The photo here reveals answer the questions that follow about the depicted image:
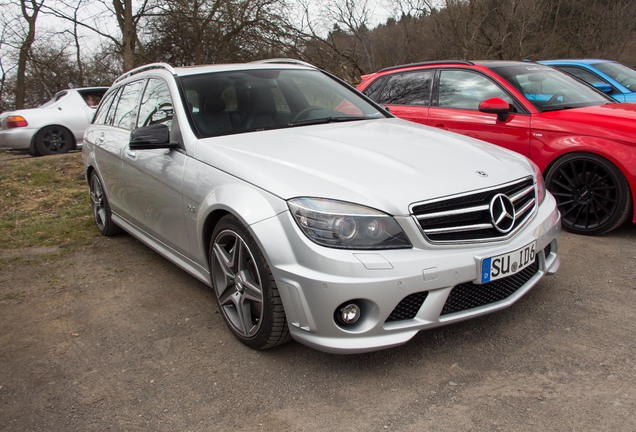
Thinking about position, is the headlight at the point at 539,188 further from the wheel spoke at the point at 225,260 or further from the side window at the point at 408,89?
the side window at the point at 408,89

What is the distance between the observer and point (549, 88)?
17.9ft

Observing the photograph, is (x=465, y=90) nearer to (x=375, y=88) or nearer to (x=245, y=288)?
(x=375, y=88)

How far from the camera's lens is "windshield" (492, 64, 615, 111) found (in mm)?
5168

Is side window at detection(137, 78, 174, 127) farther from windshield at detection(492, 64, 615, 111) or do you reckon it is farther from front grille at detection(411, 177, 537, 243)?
windshield at detection(492, 64, 615, 111)

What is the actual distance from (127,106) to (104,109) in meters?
0.87

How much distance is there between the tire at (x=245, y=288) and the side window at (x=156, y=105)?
114 cm

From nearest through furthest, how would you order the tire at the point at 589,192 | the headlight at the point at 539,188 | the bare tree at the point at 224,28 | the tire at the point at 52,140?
the headlight at the point at 539,188 < the tire at the point at 589,192 < the tire at the point at 52,140 < the bare tree at the point at 224,28

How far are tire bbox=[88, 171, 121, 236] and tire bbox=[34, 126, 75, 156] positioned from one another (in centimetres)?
564

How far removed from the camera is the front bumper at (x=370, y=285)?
97.0 inches

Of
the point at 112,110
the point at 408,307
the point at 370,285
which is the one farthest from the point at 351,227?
the point at 112,110

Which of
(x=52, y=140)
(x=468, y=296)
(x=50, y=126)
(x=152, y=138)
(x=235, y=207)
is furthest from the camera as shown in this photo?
(x=52, y=140)

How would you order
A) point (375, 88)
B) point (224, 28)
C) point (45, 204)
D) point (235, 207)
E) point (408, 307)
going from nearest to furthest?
point (408, 307) → point (235, 207) → point (375, 88) → point (45, 204) → point (224, 28)

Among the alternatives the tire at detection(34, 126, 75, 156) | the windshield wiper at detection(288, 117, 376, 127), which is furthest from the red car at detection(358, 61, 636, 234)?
the tire at detection(34, 126, 75, 156)

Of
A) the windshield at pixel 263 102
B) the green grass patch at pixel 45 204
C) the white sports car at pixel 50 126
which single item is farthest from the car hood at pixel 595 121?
the white sports car at pixel 50 126
